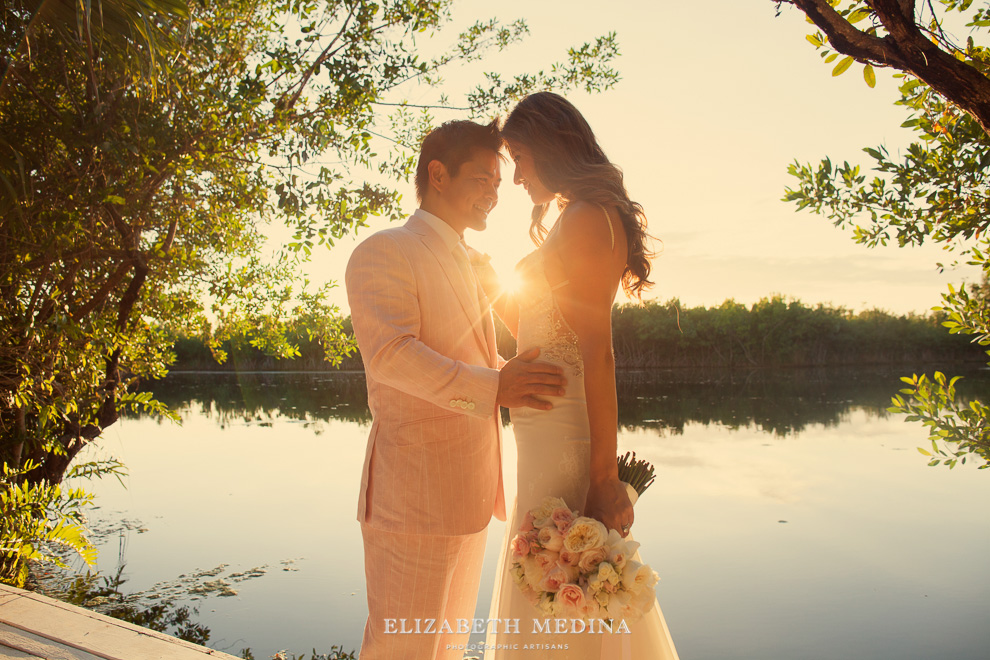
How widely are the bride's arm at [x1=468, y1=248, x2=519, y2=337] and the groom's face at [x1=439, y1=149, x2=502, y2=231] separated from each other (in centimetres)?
24

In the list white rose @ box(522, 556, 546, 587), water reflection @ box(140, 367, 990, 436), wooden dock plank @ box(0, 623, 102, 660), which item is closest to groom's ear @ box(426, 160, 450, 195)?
white rose @ box(522, 556, 546, 587)

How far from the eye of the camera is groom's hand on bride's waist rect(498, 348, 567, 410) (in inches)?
69.0

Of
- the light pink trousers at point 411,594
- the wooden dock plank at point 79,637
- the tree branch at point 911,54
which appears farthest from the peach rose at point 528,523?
the wooden dock plank at point 79,637

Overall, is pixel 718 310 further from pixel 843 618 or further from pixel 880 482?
pixel 843 618

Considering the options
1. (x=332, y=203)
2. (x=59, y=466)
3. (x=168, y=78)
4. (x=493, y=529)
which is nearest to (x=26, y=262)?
(x=168, y=78)

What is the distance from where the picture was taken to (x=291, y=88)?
4.37 m

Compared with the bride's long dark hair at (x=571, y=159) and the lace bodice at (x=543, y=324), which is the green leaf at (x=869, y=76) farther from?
the lace bodice at (x=543, y=324)

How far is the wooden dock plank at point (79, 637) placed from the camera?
7.89ft

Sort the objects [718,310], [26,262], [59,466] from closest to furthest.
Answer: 1. [26,262]
2. [59,466]
3. [718,310]

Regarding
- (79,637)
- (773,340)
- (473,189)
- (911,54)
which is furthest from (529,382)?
(773,340)

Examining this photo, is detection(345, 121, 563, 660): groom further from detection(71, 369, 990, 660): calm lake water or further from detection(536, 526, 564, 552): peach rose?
detection(71, 369, 990, 660): calm lake water

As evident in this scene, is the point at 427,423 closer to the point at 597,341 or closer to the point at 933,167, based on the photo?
the point at 597,341

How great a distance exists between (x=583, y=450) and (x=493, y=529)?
21.1ft

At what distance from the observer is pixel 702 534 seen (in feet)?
25.2
